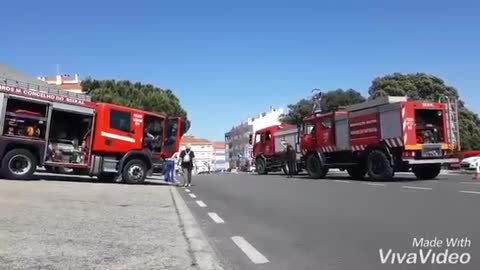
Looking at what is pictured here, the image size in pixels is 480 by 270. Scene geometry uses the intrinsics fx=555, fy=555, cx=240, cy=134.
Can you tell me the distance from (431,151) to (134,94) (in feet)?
110

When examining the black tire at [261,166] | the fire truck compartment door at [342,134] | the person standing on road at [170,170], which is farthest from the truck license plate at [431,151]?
the black tire at [261,166]

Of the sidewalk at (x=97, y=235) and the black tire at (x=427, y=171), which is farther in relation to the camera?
the black tire at (x=427, y=171)

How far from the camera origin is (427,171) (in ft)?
71.5

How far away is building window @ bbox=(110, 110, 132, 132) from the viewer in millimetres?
20328

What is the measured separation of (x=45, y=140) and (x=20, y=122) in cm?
101

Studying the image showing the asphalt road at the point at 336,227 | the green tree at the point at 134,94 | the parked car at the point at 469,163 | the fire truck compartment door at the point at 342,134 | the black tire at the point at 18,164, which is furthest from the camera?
the green tree at the point at 134,94

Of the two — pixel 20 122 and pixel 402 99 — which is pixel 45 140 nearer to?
pixel 20 122

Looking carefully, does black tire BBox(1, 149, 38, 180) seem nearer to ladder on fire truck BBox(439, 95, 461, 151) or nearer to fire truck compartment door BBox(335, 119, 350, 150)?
fire truck compartment door BBox(335, 119, 350, 150)

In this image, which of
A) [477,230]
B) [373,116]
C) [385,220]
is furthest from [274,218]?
[373,116]

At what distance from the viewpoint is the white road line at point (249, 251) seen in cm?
644

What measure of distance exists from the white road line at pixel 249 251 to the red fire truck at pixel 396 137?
1370 cm

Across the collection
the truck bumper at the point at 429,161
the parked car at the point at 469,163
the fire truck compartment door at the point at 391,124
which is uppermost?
the fire truck compartment door at the point at 391,124

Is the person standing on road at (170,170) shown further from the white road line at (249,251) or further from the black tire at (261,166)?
the white road line at (249,251)

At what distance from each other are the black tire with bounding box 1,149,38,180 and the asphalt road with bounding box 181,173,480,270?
24.4 ft
